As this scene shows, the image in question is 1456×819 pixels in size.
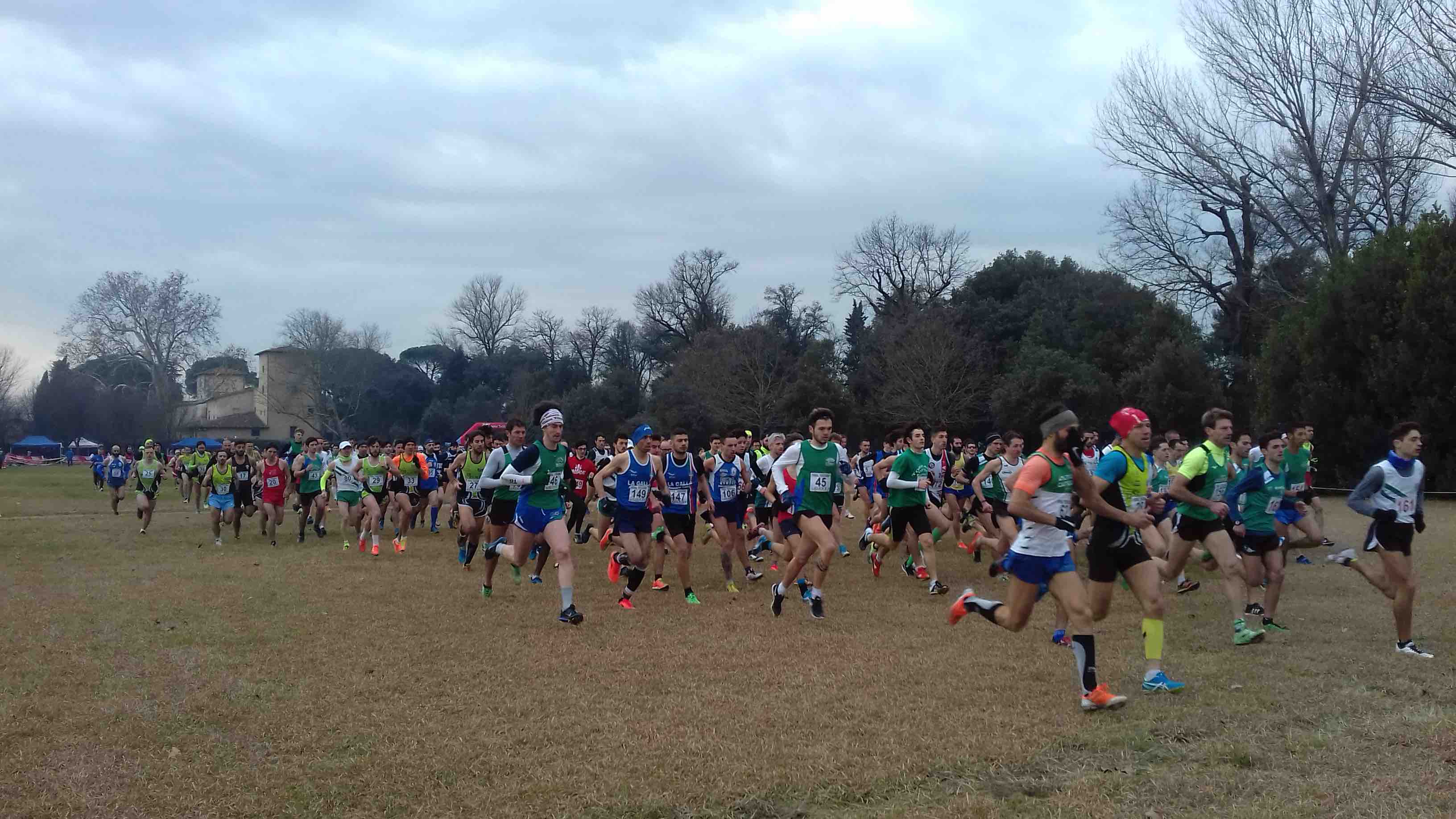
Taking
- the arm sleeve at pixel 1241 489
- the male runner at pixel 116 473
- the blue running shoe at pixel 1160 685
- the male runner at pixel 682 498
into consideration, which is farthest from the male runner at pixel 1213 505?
the male runner at pixel 116 473

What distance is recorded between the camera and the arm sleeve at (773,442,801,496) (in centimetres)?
1087

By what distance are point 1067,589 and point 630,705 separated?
9.63ft

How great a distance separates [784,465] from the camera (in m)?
10.9

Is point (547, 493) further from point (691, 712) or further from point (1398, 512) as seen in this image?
point (1398, 512)

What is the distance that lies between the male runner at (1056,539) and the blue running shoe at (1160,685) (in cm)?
35

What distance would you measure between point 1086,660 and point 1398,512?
11.0ft

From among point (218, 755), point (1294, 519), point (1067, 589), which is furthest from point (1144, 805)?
point (1294, 519)

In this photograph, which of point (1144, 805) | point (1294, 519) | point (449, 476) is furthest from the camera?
point (449, 476)

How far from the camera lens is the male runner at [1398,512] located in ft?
27.9

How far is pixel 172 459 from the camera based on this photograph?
110ft

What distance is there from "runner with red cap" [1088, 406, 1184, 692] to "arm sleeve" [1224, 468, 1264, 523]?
2827mm

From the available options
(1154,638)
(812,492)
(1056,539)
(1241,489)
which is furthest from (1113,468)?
(812,492)

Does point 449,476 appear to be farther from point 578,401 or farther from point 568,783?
point 578,401

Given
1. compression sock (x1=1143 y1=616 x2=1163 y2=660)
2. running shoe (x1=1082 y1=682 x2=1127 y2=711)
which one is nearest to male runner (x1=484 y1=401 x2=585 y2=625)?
running shoe (x1=1082 y1=682 x2=1127 y2=711)
